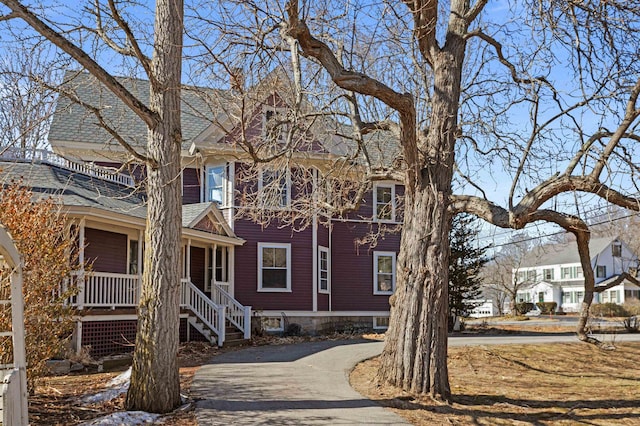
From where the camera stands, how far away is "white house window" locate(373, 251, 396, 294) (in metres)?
25.0

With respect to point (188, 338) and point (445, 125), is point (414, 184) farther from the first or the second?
point (188, 338)

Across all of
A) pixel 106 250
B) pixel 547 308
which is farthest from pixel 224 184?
pixel 547 308

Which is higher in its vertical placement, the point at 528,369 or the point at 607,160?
Answer: the point at 607,160

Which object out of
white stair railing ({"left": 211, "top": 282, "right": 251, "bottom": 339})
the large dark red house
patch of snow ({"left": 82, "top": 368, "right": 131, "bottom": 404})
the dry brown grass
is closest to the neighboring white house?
the large dark red house

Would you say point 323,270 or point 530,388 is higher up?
→ point 323,270

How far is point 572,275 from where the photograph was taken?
68.1m

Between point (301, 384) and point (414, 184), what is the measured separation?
3.95 metres

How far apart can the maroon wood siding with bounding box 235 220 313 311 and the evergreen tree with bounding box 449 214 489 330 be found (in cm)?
568

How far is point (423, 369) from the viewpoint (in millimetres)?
10289

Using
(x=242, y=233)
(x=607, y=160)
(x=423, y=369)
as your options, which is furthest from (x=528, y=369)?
(x=242, y=233)

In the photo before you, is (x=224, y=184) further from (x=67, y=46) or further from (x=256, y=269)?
(x=67, y=46)

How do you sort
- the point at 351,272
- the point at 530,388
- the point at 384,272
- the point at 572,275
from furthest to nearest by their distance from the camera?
the point at 572,275 < the point at 384,272 < the point at 351,272 < the point at 530,388

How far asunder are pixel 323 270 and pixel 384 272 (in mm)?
2742

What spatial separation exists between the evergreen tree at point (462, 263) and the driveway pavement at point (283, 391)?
9.41 meters
